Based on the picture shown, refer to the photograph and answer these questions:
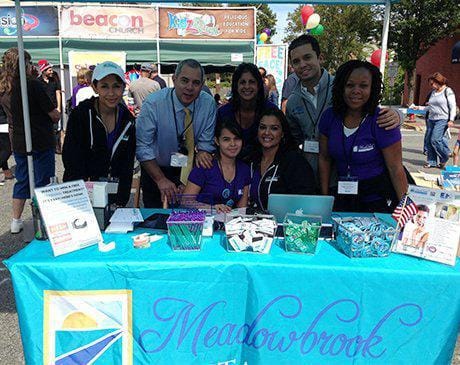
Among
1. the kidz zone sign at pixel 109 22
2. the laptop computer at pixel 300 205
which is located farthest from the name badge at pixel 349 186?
the kidz zone sign at pixel 109 22

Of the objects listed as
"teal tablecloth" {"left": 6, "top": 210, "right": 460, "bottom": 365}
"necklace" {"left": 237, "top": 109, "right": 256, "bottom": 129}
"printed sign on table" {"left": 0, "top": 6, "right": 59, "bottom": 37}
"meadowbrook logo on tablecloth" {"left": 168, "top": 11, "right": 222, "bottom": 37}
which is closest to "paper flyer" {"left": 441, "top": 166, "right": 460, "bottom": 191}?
"necklace" {"left": 237, "top": 109, "right": 256, "bottom": 129}

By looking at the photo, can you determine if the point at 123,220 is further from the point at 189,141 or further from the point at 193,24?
the point at 193,24

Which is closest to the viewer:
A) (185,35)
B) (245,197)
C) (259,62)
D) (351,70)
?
(351,70)

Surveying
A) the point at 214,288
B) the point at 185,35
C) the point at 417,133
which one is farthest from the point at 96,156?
the point at 417,133

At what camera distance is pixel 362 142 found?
2316 millimetres

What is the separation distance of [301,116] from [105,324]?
6.17ft

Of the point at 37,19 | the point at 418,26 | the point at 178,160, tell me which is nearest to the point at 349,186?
the point at 178,160

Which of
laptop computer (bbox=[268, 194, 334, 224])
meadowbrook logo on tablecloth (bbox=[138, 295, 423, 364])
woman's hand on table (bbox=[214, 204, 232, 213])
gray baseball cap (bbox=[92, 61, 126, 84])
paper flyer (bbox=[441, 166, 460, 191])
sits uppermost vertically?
gray baseball cap (bbox=[92, 61, 126, 84])

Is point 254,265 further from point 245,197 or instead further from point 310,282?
point 245,197

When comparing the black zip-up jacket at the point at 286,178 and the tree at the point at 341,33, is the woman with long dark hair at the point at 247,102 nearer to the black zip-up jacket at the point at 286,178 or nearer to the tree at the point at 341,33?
the black zip-up jacket at the point at 286,178

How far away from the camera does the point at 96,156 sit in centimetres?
246

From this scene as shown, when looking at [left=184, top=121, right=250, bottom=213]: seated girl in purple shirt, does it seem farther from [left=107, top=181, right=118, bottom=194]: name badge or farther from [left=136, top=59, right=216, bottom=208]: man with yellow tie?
[left=107, top=181, right=118, bottom=194]: name badge

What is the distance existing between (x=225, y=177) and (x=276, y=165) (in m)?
0.32

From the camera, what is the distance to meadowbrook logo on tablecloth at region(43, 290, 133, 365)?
5.78ft
